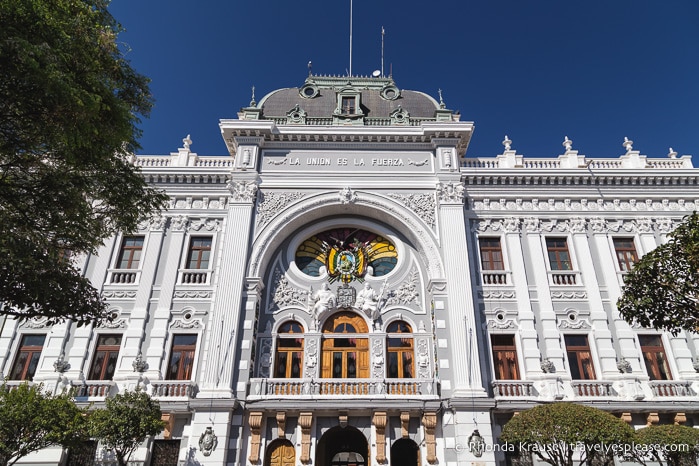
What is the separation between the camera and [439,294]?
19.7 metres

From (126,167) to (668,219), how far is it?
2246 centimetres

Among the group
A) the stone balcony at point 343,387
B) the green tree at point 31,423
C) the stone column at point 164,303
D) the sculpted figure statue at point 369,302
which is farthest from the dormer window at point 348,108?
the green tree at point 31,423

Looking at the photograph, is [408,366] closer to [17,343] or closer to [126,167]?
[126,167]

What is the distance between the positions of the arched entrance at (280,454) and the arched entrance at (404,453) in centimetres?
380

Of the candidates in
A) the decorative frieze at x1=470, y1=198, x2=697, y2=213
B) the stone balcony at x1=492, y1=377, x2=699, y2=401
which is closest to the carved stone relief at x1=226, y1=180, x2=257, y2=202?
the decorative frieze at x1=470, y1=198, x2=697, y2=213

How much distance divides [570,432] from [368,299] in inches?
358

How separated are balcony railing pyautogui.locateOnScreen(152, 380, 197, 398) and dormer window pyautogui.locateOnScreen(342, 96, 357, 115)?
14917 mm

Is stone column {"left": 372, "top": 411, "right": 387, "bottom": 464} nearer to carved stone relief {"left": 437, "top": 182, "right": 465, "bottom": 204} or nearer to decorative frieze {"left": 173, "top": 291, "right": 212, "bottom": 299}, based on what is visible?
decorative frieze {"left": 173, "top": 291, "right": 212, "bottom": 299}

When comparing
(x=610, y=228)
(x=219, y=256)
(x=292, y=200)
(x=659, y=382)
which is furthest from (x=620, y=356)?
(x=219, y=256)

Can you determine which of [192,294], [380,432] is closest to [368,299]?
[380,432]

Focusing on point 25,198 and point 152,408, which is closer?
point 25,198

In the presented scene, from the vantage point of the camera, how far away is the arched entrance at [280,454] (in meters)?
17.4

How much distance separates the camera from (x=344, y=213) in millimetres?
22531

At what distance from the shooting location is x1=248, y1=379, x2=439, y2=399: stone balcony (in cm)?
1789
